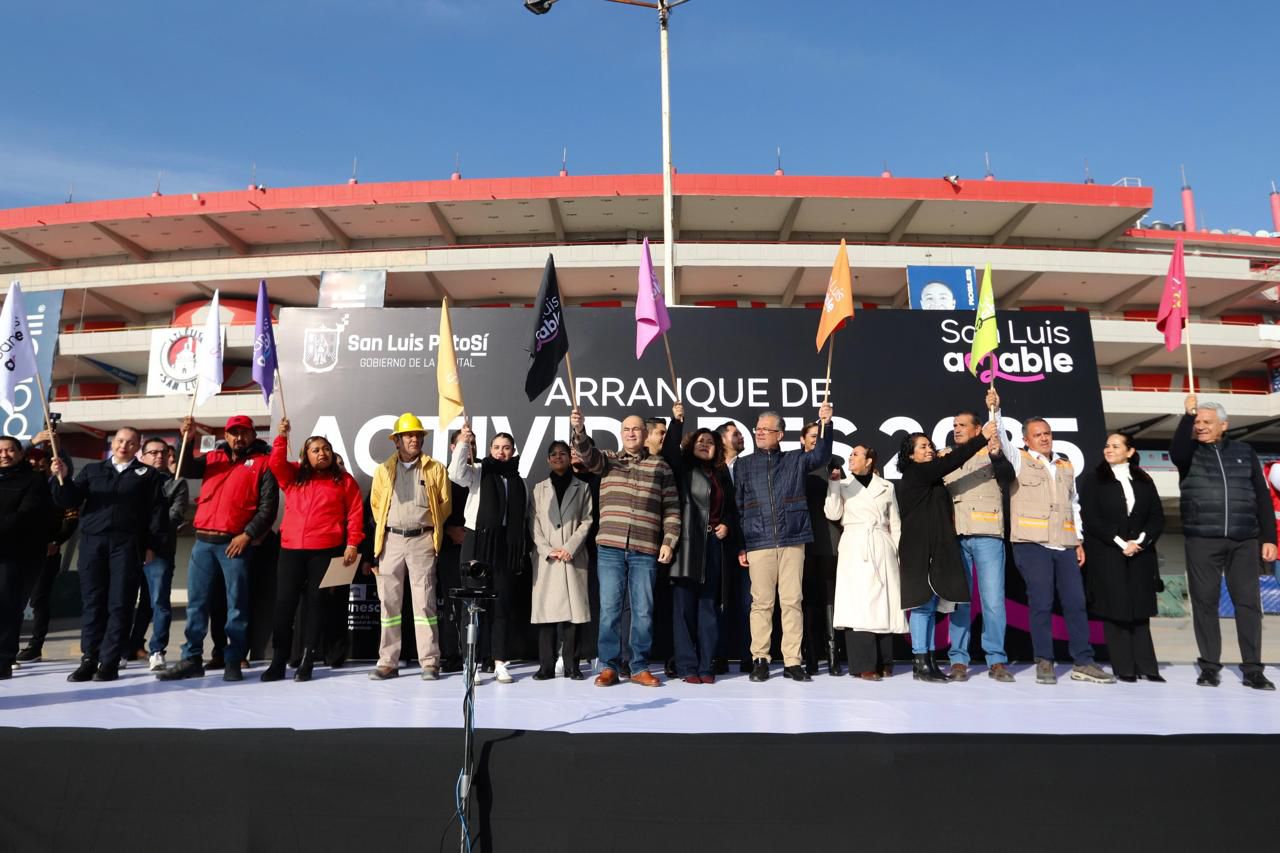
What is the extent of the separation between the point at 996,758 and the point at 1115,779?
38 centimetres

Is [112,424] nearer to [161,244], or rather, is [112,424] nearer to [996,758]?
[161,244]

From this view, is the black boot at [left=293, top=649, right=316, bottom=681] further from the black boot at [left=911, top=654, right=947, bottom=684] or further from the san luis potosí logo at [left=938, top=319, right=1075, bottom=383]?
the san luis potosí logo at [left=938, top=319, right=1075, bottom=383]

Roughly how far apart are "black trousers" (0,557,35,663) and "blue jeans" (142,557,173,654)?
646 mm

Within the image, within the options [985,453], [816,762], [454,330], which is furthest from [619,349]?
[816,762]

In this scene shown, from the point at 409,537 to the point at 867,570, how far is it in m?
2.93

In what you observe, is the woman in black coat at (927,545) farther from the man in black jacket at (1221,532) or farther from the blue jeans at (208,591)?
the blue jeans at (208,591)

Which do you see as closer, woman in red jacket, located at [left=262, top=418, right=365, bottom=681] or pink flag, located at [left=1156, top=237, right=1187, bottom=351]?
woman in red jacket, located at [left=262, top=418, right=365, bottom=681]

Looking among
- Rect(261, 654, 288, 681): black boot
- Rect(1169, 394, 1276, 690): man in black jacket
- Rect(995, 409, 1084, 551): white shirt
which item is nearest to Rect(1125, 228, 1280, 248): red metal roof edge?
Rect(1169, 394, 1276, 690): man in black jacket

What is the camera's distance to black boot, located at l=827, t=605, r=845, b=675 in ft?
16.7

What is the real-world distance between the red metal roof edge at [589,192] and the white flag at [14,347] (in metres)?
20.4

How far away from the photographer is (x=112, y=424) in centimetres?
2598

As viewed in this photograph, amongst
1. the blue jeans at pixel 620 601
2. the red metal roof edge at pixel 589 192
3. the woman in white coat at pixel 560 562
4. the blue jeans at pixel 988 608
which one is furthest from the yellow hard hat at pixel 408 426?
the red metal roof edge at pixel 589 192

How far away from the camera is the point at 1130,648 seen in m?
4.91

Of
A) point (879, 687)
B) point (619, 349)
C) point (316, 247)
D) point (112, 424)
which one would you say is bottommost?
point (879, 687)
